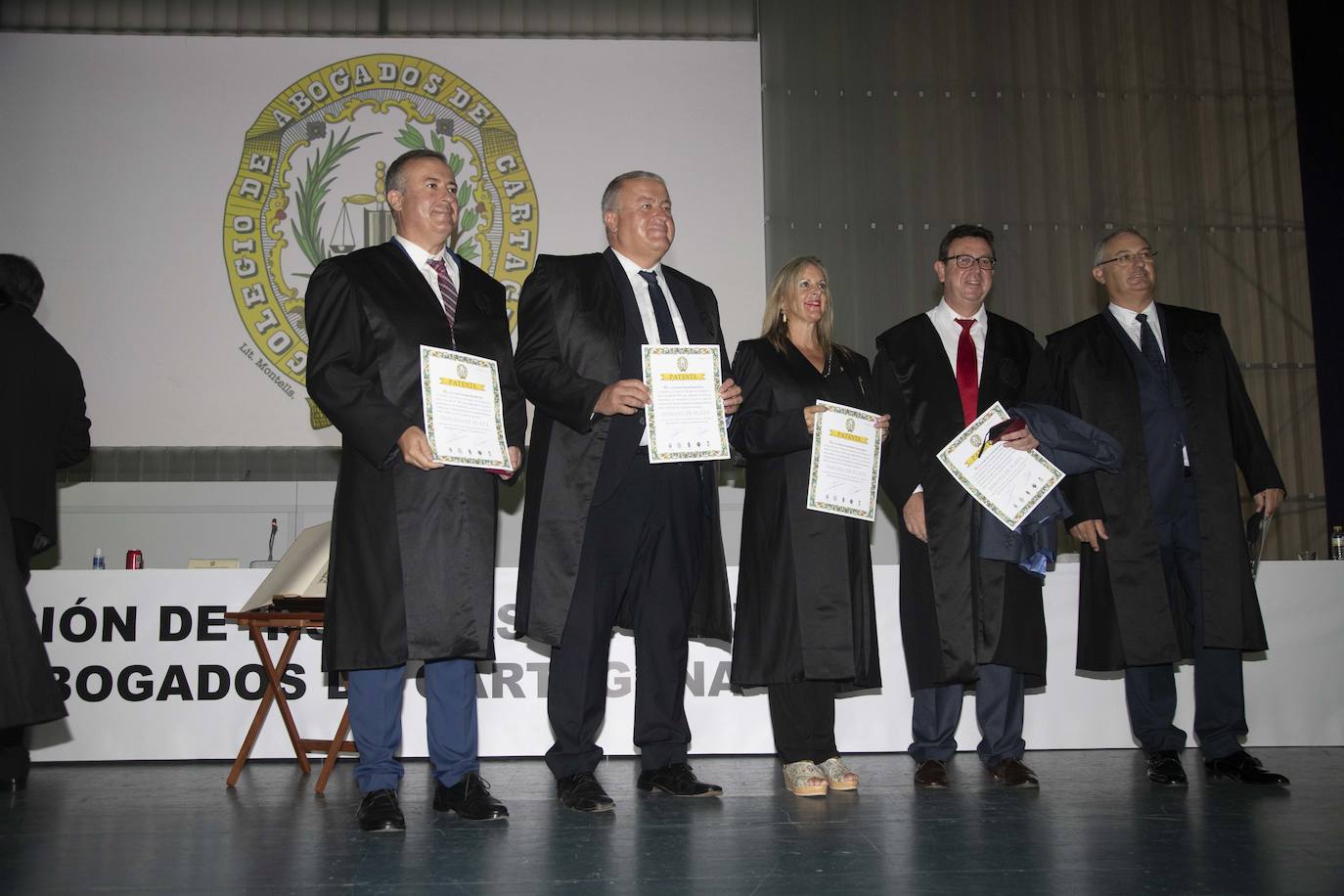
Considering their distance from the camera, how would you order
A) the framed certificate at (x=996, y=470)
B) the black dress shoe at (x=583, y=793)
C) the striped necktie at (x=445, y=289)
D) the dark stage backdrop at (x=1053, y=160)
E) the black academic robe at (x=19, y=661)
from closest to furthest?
the black academic robe at (x=19, y=661) < the black dress shoe at (x=583, y=793) < the striped necktie at (x=445, y=289) < the framed certificate at (x=996, y=470) < the dark stage backdrop at (x=1053, y=160)

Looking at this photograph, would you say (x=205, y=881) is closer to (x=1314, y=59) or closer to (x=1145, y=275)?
(x=1145, y=275)

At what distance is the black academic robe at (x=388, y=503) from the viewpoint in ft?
9.49

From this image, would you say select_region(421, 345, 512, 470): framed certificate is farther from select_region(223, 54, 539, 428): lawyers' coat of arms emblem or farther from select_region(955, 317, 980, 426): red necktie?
select_region(223, 54, 539, 428): lawyers' coat of arms emblem

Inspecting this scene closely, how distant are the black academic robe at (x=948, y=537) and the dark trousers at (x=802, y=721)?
0.36m

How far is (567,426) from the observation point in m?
3.21

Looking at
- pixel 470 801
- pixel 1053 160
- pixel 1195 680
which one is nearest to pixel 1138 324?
pixel 1195 680

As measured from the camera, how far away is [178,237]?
6.39m

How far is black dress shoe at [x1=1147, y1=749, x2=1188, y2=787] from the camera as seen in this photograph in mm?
3455

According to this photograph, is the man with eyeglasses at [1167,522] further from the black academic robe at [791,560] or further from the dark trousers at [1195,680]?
the black academic robe at [791,560]

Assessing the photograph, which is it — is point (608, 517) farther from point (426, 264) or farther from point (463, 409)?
point (426, 264)

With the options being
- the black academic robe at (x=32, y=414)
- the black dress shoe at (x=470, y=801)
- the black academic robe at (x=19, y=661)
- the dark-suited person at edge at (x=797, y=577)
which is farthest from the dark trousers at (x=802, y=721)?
the black academic robe at (x=32, y=414)

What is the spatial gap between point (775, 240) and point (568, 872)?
16.0ft

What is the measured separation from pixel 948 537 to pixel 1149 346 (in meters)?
0.99

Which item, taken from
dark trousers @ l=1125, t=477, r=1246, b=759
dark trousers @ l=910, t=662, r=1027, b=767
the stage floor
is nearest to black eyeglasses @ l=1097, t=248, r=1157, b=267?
dark trousers @ l=1125, t=477, r=1246, b=759
